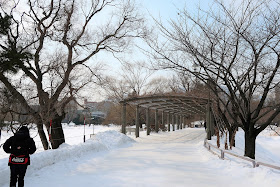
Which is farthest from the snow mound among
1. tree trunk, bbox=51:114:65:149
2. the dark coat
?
the dark coat

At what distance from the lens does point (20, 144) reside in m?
5.01

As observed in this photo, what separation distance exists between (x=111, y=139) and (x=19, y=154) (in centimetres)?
1104

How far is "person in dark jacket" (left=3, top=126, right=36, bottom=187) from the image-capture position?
194 inches

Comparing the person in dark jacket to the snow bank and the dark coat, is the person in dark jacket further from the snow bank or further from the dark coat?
the snow bank

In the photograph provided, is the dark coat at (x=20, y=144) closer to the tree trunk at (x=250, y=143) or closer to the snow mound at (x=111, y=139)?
the snow mound at (x=111, y=139)

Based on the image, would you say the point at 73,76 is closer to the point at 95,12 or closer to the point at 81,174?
the point at 95,12

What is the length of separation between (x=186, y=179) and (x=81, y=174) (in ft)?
9.12

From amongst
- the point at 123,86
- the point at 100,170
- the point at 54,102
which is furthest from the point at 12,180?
the point at 123,86

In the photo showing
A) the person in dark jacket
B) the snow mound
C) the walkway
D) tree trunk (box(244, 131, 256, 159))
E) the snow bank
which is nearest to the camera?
the person in dark jacket

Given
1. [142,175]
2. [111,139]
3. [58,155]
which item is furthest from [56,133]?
[142,175]

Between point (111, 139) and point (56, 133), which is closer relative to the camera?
point (56, 133)

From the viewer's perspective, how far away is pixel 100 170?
7.63 m

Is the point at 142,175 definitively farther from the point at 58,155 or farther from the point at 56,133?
the point at 56,133

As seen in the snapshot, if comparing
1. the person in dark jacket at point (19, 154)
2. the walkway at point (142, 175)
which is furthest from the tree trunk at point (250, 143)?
the person in dark jacket at point (19, 154)
